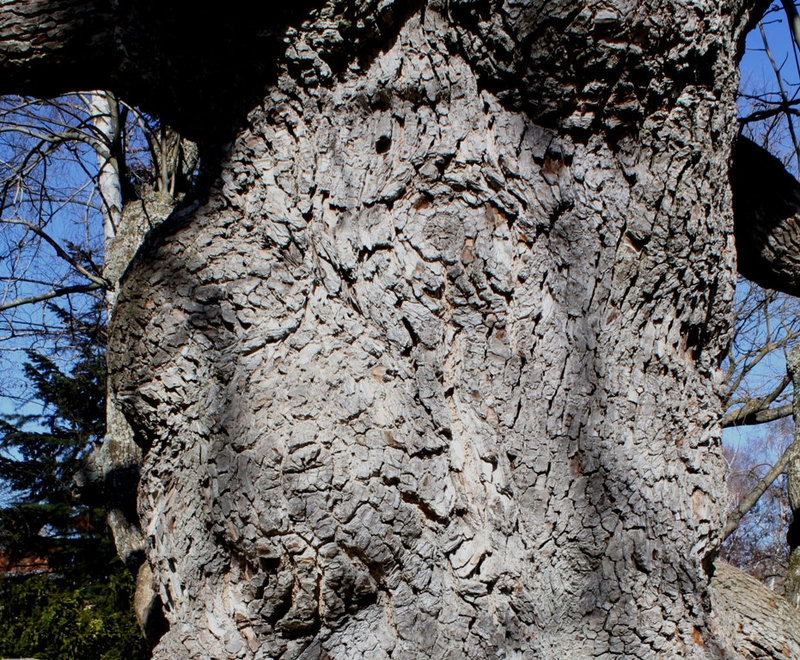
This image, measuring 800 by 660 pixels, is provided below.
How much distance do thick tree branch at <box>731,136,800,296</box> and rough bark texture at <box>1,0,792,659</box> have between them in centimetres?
79

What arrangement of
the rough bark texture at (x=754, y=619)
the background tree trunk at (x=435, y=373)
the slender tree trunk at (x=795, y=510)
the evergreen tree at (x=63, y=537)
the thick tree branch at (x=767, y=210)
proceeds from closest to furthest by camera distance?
the background tree trunk at (x=435, y=373) < the rough bark texture at (x=754, y=619) < the thick tree branch at (x=767, y=210) < the slender tree trunk at (x=795, y=510) < the evergreen tree at (x=63, y=537)

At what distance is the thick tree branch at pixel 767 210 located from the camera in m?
2.32

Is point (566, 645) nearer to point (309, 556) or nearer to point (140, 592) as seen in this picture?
point (309, 556)

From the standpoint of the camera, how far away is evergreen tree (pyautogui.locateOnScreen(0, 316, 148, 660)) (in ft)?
18.4

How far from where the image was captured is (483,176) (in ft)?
5.21

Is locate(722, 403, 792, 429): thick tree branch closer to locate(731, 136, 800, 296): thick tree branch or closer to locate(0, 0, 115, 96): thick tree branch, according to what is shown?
locate(731, 136, 800, 296): thick tree branch

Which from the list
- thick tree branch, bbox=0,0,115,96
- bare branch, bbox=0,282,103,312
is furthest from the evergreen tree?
thick tree branch, bbox=0,0,115,96

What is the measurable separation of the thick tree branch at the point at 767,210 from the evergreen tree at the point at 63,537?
5207 mm

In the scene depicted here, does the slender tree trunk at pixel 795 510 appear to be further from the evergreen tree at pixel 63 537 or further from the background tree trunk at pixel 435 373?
the evergreen tree at pixel 63 537

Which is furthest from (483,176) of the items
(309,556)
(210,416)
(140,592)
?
(140,592)

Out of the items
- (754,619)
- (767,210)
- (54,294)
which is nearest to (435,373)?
(754,619)

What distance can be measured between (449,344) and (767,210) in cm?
152

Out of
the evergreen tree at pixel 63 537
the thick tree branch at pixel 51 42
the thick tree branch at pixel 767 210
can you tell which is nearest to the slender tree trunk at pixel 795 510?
the thick tree branch at pixel 767 210

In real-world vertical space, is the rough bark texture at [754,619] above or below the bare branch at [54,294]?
below
